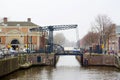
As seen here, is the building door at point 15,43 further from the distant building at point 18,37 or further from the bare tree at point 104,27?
the bare tree at point 104,27

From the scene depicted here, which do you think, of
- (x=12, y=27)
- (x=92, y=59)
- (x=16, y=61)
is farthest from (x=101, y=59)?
(x=12, y=27)

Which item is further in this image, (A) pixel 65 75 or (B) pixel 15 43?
(B) pixel 15 43

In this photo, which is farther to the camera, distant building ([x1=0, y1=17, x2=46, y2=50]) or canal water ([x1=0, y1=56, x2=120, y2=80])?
distant building ([x1=0, y1=17, x2=46, y2=50])

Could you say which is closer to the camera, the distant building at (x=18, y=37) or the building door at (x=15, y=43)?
the building door at (x=15, y=43)

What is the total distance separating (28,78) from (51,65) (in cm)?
3295

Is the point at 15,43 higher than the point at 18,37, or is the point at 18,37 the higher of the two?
the point at 18,37

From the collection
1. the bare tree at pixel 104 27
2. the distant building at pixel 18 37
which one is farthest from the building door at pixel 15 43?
the bare tree at pixel 104 27

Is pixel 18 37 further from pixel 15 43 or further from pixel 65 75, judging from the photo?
pixel 65 75

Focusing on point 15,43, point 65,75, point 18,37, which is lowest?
point 65,75

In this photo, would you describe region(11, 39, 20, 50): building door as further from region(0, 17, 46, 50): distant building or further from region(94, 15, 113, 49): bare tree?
region(94, 15, 113, 49): bare tree

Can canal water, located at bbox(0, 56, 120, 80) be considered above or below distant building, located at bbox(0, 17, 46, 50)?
below

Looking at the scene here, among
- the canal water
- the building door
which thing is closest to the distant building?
the building door

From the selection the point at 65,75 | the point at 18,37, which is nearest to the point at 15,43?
the point at 18,37

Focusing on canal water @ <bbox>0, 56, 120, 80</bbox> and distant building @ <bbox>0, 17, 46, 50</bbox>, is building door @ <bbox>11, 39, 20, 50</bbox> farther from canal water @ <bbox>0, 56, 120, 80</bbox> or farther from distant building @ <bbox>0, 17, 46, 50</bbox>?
canal water @ <bbox>0, 56, 120, 80</bbox>
